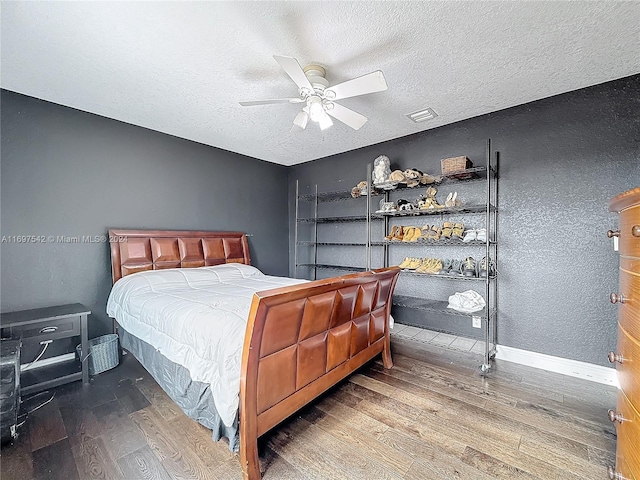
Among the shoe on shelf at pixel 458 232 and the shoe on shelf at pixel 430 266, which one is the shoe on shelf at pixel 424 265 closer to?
the shoe on shelf at pixel 430 266

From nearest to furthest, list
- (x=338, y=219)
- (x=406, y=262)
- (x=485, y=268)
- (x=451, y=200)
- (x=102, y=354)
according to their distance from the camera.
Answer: (x=102, y=354) < (x=485, y=268) < (x=451, y=200) < (x=406, y=262) < (x=338, y=219)

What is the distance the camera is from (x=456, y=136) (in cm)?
323

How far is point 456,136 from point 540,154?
839 mm

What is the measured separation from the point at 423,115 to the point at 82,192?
3586 millimetres

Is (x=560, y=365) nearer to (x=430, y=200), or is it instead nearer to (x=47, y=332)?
(x=430, y=200)

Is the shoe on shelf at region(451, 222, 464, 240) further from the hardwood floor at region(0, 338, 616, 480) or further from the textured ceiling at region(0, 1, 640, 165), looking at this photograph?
the hardwood floor at region(0, 338, 616, 480)

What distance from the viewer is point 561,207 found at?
2.61 m

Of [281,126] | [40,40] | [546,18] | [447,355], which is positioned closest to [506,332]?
[447,355]

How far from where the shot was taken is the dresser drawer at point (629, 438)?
0.96 m

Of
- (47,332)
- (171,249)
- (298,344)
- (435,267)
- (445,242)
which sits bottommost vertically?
(47,332)

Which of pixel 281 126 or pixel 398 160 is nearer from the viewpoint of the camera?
pixel 281 126

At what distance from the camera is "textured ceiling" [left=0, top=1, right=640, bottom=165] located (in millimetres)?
1631

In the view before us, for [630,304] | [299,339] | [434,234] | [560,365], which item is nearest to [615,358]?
[630,304]

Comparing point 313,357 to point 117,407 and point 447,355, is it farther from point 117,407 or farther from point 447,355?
point 447,355
